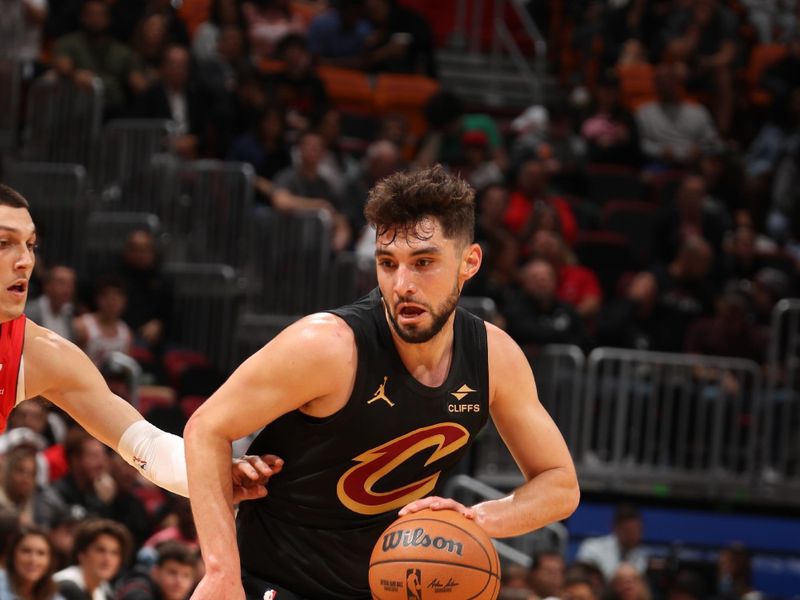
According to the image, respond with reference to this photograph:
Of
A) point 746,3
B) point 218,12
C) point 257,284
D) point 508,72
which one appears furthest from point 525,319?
point 746,3

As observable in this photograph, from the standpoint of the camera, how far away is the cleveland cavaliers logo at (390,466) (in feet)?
16.1

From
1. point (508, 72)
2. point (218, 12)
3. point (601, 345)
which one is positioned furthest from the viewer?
point (508, 72)

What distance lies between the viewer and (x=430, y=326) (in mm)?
4832

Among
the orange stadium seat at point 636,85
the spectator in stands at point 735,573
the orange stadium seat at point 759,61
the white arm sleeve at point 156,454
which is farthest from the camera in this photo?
the orange stadium seat at point 759,61

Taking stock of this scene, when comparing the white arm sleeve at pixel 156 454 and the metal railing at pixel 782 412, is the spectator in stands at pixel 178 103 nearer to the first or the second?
the metal railing at pixel 782 412

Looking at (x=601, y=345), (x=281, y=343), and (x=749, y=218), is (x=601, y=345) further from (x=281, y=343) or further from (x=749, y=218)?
(x=281, y=343)

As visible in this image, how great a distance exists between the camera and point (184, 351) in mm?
12852

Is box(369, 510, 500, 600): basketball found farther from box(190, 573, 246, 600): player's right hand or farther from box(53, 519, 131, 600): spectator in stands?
box(53, 519, 131, 600): spectator in stands

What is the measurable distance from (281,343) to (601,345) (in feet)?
30.6

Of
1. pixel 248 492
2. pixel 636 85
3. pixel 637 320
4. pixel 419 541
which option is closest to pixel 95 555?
pixel 248 492

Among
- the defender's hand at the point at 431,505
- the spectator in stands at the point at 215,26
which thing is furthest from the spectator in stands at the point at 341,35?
the defender's hand at the point at 431,505

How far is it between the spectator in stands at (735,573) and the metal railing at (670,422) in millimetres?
627

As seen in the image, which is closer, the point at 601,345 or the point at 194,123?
the point at 601,345

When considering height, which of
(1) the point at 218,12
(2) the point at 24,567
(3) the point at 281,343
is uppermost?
(1) the point at 218,12
